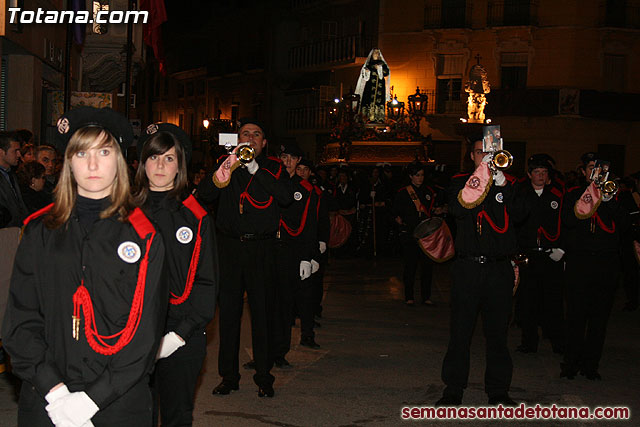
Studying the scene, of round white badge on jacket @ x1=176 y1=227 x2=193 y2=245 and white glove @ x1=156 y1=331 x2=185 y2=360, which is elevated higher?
round white badge on jacket @ x1=176 y1=227 x2=193 y2=245

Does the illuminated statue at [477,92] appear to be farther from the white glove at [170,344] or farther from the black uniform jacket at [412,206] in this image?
the white glove at [170,344]

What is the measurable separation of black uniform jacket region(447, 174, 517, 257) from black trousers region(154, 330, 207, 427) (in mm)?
3084

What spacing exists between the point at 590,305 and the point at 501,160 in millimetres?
2407

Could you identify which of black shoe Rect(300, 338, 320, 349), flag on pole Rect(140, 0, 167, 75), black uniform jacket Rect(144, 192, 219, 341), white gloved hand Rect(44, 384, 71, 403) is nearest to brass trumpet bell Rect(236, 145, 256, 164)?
black uniform jacket Rect(144, 192, 219, 341)

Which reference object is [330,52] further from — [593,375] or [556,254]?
[593,375]

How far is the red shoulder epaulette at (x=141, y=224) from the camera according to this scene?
12.0 feet

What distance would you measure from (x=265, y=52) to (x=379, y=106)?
19.1 meters

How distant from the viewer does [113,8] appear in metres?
22.2

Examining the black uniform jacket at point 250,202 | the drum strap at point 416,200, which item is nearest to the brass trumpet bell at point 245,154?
the black uniform jacket at point 250,202

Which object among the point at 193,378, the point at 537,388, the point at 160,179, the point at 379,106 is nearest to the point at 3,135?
the point at 160,179

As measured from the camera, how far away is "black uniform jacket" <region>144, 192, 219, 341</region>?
503 centimetres

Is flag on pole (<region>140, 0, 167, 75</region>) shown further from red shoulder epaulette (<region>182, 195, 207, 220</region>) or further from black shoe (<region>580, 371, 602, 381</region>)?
red shoulder epaulette (<region>182, 195, 207, 220</region>)

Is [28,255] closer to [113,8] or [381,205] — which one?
[381,205]

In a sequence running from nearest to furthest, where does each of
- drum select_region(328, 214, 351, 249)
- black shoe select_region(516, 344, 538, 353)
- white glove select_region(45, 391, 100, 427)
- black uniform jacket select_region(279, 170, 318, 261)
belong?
1. white glove select_region(45, 391, 100, 427)
2. black uniform jacket select_region(279, 170, 318, 261)
3. black shoe select_region(516, 344, 538, 353)
4. drum select_region(328, 214, 351, 249)
